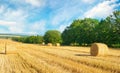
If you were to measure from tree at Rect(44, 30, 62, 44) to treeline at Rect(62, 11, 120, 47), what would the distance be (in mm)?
18149

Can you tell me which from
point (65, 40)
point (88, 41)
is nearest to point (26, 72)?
point (88, 41)

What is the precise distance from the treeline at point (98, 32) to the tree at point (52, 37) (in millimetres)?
18149

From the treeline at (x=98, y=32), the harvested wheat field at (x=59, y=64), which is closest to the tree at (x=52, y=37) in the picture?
the treeline at (x=98, y=32)

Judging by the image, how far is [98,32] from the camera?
213ft

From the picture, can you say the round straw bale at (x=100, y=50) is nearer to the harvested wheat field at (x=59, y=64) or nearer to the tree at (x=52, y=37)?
the harvested wheat field at (x=59, y=64)

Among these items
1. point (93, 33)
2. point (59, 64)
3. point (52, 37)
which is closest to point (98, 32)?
point (93, 33)

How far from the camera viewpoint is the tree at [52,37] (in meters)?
108

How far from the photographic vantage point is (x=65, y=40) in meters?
89.8

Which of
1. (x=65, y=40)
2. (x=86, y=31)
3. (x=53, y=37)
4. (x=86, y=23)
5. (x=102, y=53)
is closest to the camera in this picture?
(x=102, y=53)

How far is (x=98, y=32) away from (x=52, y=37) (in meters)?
46.2

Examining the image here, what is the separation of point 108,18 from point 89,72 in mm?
50340

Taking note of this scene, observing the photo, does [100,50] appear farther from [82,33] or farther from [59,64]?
[82,33]

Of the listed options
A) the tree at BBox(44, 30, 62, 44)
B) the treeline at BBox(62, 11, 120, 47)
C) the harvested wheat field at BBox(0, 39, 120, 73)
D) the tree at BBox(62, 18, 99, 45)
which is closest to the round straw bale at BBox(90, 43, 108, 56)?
the harvested wheat field at BBox(0, 39, 120, 73)

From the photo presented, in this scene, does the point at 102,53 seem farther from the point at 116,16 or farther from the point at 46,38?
the point at 46,38
